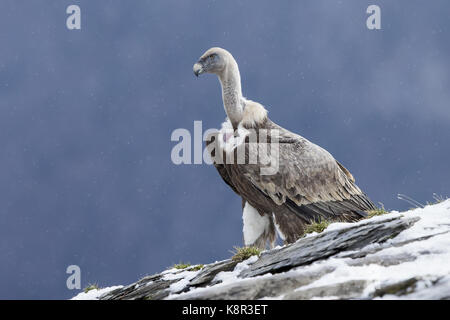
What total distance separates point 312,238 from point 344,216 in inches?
135

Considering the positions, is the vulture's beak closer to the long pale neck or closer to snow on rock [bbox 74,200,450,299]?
the long pale neck

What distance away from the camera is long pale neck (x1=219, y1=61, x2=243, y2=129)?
443 inches

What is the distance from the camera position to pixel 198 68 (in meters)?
11.3

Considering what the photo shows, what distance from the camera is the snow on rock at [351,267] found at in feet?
15.4

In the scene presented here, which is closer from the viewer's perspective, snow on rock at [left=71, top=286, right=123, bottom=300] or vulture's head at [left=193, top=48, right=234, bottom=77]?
snow on rock at [left=71, top=286, right=123, bottom=300]

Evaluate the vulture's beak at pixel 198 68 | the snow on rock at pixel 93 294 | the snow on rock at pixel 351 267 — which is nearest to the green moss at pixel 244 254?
the snow on rock at pixel 351 267

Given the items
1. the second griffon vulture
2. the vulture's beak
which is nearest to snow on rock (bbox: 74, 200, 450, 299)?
the second griffon vulture

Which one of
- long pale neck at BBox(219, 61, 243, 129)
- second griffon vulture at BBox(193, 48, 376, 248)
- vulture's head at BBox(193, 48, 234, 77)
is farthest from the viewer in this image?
vulture's head at BBox(193, 48, 234, 77)

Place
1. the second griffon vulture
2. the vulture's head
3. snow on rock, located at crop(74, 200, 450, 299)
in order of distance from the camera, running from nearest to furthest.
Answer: snow on rock, located at crop(74, 200, 450, 299)
the second griffon vulture
the vulture's head

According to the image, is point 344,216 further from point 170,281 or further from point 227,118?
point 170,281

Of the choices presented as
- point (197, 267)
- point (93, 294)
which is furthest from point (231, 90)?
point (93, 294)

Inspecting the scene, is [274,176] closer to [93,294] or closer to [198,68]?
[198,68]

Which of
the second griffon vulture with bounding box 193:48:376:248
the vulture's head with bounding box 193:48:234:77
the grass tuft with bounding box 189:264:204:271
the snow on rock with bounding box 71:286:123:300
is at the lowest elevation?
the snow on rock with bounding box 71:286:123:300
